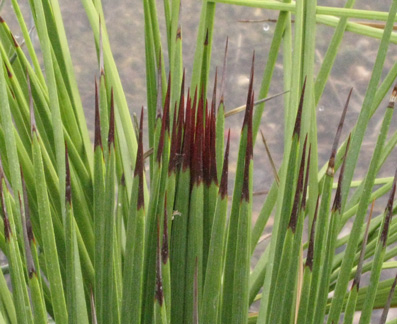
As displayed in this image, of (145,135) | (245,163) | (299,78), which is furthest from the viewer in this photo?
(145,135)

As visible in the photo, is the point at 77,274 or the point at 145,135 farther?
the point at 145,135

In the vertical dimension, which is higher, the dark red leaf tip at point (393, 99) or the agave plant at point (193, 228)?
the dark red leaf tip at point (393, 99)

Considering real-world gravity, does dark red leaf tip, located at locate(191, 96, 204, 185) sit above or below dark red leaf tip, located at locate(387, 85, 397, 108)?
below

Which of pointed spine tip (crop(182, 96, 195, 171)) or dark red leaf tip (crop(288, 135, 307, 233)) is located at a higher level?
pointed spine tip (crop(182, 96, 195, 171))

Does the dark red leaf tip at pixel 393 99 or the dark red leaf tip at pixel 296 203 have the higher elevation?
the dark red leaf tip at pixel 393 99

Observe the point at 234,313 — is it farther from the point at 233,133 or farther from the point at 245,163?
the point at 233,133

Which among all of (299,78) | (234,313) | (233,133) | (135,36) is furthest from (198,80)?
(135,36)

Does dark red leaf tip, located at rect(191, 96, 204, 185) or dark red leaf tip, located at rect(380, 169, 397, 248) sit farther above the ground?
dark red leaf tip, located at rect(191, 96, 204, 185)

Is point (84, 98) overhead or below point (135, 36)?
below

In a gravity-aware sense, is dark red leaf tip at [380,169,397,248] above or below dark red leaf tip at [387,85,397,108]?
below

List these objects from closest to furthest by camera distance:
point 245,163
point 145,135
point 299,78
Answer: point 245,163 < point 299,78 < point 145,135

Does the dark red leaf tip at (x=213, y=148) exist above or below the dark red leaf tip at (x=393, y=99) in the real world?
below
